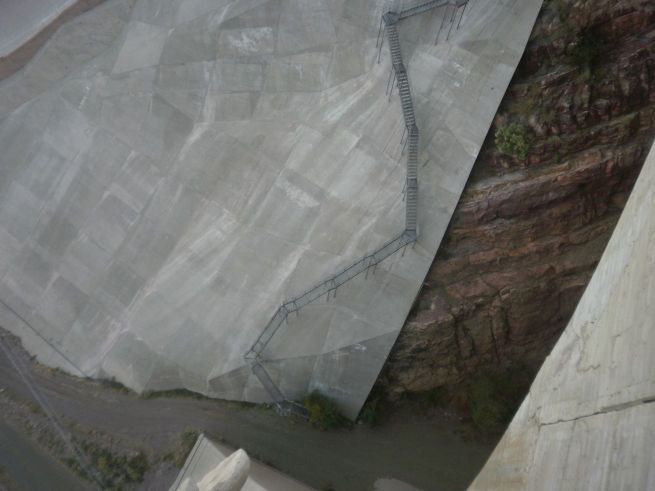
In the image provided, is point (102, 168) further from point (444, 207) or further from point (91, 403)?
point (444, 207)

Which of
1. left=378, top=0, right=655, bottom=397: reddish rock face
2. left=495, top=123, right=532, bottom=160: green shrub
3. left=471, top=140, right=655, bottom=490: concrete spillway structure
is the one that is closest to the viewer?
left=471, top=140, right=655, bottom=490: concrete spillway structure

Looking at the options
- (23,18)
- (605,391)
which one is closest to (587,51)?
(605,391)

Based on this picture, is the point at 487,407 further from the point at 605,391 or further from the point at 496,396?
the point at 605,391

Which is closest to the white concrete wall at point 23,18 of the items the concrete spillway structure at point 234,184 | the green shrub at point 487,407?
the concrete spillway structure at point 234,184

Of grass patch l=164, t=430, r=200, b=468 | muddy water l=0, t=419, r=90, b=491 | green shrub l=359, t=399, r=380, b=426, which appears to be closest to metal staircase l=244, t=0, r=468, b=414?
green shrub l=359, t=399, r=380, b=426

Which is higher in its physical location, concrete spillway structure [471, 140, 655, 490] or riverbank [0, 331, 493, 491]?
concrete spillway structure [471, 140, 655, 490]

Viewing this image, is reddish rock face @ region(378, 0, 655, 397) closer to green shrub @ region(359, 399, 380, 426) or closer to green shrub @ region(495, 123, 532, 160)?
green shrub @ region(495, 123, 532, 160)

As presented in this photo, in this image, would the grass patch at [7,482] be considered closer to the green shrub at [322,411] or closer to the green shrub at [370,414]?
the green shrub at [322,411]
